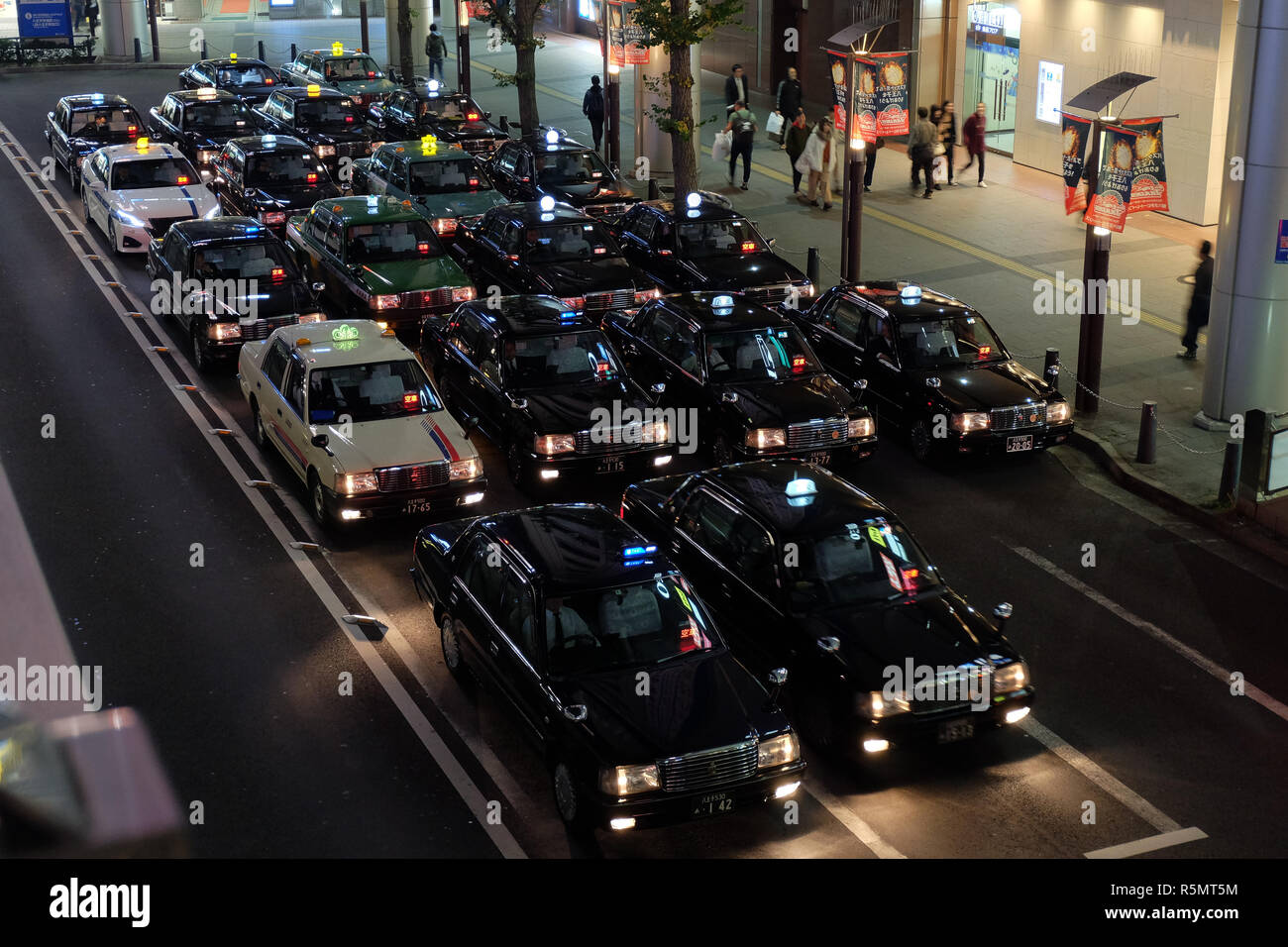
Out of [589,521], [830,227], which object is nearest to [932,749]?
[589,521]

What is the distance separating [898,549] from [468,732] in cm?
367

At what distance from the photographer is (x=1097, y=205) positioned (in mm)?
18453

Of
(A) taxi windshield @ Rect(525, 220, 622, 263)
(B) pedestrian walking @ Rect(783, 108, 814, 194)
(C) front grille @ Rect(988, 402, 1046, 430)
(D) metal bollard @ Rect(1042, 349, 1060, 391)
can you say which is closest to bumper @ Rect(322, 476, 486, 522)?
(C) front grille @ Rect(988, 402, 1046, 430)

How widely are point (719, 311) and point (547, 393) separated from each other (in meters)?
2.62

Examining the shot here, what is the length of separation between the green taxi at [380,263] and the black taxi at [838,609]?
8298 mm

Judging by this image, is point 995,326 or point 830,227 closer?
point 995,326

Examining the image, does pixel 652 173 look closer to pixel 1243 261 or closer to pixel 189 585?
pixel 1243 261

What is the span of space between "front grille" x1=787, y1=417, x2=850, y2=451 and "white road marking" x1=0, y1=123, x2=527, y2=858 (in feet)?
16.8

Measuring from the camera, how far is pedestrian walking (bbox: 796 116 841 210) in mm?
28953

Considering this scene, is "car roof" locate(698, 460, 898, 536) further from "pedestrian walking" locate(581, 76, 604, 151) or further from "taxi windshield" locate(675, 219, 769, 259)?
"pedestrian walking" locate(581, 76, 604, 151)

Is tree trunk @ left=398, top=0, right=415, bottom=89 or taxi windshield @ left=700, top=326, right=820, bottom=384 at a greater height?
tree trunk @ left=398, top=0, right=415, bottom=89

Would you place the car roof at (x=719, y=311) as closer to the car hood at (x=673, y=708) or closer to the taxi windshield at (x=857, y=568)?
the taxi windshield at (x=857, y=568)

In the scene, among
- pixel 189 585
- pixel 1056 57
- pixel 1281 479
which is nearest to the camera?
pixel 189 585

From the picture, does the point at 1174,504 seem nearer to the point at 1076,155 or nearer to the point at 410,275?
the point at 1076,155
